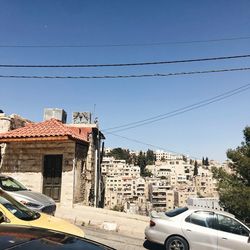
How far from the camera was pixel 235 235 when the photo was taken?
920 cm

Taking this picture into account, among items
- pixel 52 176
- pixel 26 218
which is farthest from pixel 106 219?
pixel 26 218

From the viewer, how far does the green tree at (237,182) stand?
17.6 meters

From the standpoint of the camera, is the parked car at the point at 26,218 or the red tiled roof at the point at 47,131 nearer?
the parked car at the point at 26,218

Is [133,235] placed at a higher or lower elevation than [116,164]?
lower

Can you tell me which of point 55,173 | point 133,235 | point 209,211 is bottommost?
point 133,235

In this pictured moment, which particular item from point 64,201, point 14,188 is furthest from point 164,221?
point 64,201

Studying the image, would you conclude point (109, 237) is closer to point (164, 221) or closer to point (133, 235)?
point (133, 235)

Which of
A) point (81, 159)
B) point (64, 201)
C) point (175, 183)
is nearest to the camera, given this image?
point (64, 201)

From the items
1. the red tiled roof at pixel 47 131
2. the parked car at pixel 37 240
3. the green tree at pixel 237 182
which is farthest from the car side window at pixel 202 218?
the green tree at pixel 237 182

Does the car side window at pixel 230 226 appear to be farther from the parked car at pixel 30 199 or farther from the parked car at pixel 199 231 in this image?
the parked car at pixel 30 199

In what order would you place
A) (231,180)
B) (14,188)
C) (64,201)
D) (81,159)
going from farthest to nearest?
(231,180) < (81,159) < (64,201) < (14,188)

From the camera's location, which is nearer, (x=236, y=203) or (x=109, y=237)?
(x=109, y=237)

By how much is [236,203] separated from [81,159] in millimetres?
8087

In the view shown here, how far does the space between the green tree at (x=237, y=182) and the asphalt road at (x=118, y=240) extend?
8.22 meters
